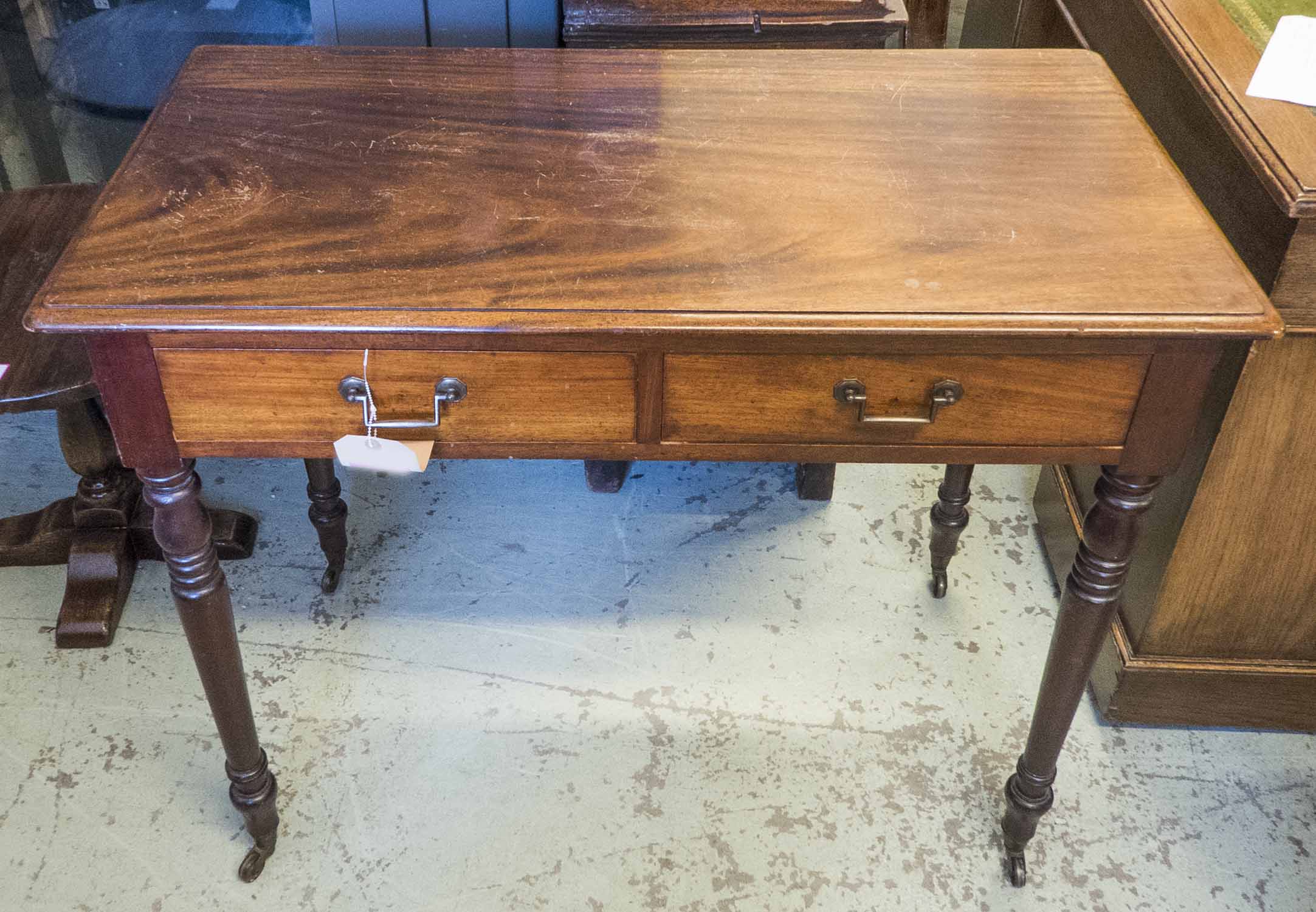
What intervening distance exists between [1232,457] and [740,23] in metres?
1.19

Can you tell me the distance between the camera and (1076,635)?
5.08ft

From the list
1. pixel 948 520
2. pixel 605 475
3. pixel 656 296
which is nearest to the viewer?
pixel 656 296

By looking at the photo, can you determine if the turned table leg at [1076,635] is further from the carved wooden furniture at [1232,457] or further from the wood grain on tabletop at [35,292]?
the wood grain on tabletop at [35,292]

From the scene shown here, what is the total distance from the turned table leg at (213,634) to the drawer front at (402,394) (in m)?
0.09

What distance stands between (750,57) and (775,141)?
10.9 inches

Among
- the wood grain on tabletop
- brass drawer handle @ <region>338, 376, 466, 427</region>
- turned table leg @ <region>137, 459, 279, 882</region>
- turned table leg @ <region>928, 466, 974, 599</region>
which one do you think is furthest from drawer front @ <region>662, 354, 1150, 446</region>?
the wood grain on tabletop

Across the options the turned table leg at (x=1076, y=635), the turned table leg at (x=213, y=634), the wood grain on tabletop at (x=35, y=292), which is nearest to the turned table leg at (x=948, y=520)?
the turned table leg at (x=1076, y=635)

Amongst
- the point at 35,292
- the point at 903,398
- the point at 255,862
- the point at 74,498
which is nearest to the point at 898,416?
the point at 903,398

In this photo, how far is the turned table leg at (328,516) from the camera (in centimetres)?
210

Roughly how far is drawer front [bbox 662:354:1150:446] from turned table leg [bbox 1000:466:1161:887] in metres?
0.10

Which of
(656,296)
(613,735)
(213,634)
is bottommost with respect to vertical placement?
(613,735)

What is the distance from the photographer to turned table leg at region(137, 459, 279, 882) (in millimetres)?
1436

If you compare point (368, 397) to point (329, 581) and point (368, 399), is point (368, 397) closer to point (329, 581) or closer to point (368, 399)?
point (368, 399)

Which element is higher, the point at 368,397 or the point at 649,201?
the point at 649,201
